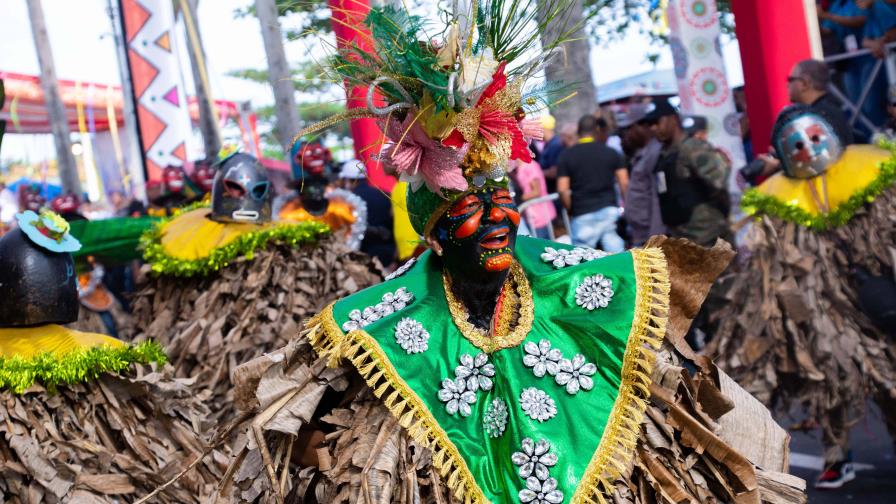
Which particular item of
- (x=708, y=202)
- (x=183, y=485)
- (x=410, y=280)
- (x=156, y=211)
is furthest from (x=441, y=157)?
(x=156, y=211)

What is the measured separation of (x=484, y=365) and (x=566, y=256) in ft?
1.67

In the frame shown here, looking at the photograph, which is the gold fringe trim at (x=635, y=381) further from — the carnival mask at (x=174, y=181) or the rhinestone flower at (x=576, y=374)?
the carnival mask at (x=174, y=181)

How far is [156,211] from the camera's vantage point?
11172 millimetres

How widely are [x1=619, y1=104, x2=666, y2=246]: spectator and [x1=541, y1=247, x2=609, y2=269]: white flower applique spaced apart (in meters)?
4.76

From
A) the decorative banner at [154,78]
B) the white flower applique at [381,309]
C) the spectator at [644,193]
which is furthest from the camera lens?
the decorative banner at [154,78]

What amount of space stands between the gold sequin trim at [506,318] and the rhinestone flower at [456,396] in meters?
0.15

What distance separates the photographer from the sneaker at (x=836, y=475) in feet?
21.3

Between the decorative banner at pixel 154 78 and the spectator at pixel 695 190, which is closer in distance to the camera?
the spectator at pixel 695 190

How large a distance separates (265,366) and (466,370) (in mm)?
711

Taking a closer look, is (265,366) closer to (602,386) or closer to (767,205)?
(602,386)

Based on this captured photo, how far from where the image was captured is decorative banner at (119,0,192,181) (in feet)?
52.1

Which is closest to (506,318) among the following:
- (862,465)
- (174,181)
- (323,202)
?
(862,465)

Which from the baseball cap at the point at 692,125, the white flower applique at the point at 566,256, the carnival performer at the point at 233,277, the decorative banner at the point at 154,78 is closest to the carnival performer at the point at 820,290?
the baseball cap at the point at 692,125

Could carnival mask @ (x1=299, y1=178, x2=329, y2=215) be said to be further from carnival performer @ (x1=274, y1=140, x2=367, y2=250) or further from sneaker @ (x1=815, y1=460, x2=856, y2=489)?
sneaker @ (x1=815, y1=460, x2=856, y2=489)
